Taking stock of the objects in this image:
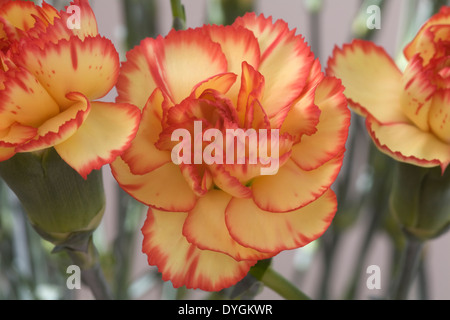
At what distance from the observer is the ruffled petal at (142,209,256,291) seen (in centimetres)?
18

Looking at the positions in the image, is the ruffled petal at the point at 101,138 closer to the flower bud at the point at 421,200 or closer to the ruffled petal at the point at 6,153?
the ruffled petal at the point at 6,153

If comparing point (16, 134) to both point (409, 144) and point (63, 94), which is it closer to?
point (63, 94)

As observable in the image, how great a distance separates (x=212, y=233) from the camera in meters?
0.17

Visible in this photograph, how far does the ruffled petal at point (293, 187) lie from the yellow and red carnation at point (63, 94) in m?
0.04

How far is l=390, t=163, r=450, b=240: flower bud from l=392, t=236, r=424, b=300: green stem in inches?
0.5

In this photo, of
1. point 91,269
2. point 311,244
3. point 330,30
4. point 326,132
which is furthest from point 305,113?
point 330,30

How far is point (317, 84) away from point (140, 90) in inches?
2.1

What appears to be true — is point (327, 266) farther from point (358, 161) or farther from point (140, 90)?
point (140, 90)

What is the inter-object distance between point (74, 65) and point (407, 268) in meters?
0.18

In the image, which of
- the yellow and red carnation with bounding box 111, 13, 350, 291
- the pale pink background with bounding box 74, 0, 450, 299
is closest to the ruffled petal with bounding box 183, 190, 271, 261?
the yellow and red carnation with bounding box 111, 13, 350, 291

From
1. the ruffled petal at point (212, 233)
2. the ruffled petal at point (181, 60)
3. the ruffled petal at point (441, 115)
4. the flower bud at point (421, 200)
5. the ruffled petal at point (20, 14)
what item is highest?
the ruffled petal at point (20, 14)

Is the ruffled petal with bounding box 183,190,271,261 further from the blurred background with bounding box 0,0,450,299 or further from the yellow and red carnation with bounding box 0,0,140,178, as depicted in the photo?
the blurred background with bounding box 0,0,450,299

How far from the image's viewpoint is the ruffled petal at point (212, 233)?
17cm

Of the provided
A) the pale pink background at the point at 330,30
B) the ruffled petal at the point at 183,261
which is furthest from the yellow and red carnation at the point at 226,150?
the pale pink background at the point at 330,30
